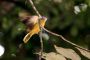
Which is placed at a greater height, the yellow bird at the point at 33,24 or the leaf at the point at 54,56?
the yellow bird at the point at 33,24

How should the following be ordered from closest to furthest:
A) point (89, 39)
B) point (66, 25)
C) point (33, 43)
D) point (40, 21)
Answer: point (40, 21) < point (33, 43) < point (89, 39) < point (66, 25)

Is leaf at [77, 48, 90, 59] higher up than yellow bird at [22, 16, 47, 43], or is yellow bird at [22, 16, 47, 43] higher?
yellow bird at [22, 16, 47, 43]

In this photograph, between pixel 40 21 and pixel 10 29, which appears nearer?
pixel 40 21

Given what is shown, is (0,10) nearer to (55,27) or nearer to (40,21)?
(55,27)

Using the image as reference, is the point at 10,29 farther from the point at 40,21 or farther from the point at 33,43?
the point at 40,21

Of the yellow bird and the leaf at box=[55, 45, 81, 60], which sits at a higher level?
the yellow bird

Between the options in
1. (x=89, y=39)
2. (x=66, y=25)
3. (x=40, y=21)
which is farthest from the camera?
(x=66, y=25)

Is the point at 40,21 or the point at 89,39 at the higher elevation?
the point at 89,39

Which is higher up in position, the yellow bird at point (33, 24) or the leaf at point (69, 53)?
the yellow bird at point (33, 24)

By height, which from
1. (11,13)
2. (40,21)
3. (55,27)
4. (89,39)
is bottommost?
(40,21)

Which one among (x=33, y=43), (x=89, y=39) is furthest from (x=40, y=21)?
(x=89, y=39)

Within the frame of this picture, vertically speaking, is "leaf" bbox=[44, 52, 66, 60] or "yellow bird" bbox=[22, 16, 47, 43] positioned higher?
"yellow bird" bbox=[22, 16, 47, 43]
